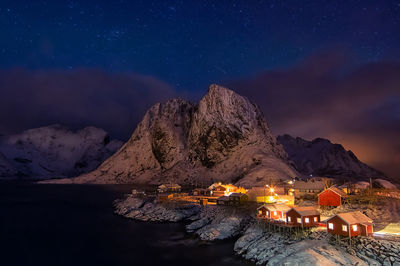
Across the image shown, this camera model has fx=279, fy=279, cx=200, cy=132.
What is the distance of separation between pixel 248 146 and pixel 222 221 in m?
94.5

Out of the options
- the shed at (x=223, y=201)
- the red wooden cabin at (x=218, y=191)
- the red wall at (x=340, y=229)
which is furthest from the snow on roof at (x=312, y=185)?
the red wall at (x=340, y=229)

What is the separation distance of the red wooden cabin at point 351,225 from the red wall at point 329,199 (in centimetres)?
1528

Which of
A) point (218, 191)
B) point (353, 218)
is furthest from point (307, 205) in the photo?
point (218, 191)

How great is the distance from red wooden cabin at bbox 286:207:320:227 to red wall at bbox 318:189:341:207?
11.4m

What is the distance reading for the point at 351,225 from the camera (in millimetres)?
29875

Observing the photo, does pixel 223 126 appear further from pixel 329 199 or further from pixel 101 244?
pixel 101 244

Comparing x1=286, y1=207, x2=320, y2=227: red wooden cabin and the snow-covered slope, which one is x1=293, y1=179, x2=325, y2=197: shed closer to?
x1=286, y1=207, x2=320, y2=227: red wooden cabin

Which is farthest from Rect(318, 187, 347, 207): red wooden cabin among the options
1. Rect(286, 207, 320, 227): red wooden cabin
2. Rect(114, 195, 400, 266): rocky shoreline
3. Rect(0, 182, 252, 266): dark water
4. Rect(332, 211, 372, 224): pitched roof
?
Rect(0, 182, 252, 266): dark water

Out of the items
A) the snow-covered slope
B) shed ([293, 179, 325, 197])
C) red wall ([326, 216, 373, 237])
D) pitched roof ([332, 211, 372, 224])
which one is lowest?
red wall ([326, 216, 373, 237])

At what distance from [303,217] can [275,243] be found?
4889 millimetres

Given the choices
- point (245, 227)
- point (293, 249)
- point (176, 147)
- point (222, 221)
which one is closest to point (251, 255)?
point (293, 249)

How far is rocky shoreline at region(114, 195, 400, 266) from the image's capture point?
2717 centimetres

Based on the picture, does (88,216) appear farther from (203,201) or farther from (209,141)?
(209,141)

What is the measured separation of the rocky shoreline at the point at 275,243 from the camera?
89.1 ft
